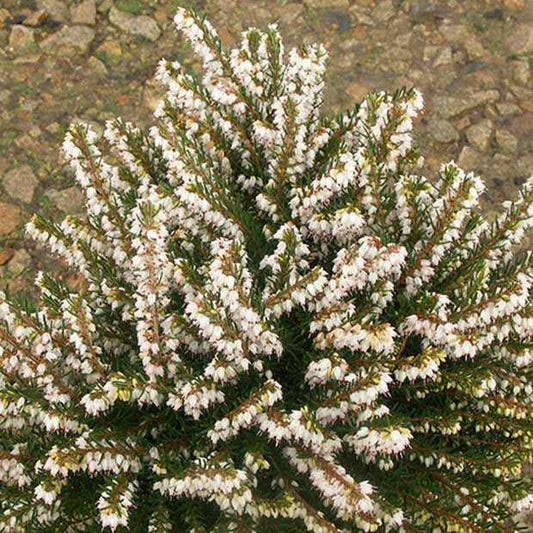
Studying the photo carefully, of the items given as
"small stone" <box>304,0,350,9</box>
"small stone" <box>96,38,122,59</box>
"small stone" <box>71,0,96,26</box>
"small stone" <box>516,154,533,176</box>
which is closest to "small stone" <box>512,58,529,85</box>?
"small stone" <box>516,154,533,176</box>

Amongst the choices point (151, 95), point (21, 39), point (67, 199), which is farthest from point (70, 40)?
point (67, 199)

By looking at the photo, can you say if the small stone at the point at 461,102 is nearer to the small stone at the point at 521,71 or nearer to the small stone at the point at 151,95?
the small stone at the point at 521,71

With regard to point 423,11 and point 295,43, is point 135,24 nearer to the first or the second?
point 295,43

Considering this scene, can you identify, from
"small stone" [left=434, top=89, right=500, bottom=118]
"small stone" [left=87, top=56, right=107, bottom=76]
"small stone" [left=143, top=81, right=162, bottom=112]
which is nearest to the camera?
"small stone" [left=434, top=89, right=500, bottom=118]

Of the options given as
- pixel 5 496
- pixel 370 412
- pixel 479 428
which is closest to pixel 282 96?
pixel 370 412

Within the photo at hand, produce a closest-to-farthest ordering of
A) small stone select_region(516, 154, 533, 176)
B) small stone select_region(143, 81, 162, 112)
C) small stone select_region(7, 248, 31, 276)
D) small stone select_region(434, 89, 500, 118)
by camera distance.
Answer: small stone select_region(7, 248, 31, 276), small stone select_region(516, 154, 533, 176), small stone select_region(434, 89, 500, 118), small stone select_region(143, 81, 162, 112)

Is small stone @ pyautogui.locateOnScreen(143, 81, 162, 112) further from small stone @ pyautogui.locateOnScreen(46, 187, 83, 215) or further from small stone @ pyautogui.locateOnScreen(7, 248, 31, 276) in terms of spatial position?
small stone @ pyautogui.locateOnScreen(7, 248, 31, 276)
